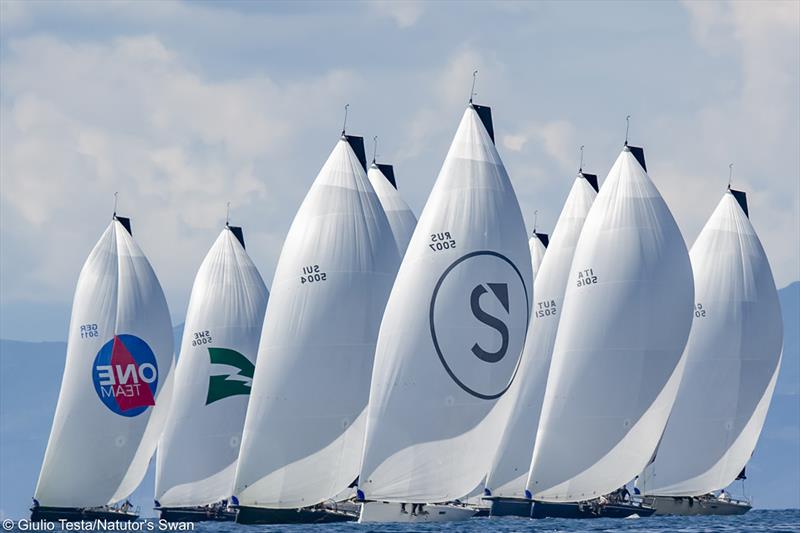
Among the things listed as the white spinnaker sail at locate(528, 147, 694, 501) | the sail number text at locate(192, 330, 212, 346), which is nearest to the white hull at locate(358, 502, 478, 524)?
the white spinnaker sail at locate(528, 147, 694, 501)

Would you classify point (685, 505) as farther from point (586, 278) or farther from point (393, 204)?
point (393, 204)

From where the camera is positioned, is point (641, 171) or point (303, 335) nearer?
point (303, 335)

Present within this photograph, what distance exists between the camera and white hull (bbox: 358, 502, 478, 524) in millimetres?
57250

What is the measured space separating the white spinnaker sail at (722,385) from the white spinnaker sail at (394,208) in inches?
520

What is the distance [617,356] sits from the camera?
63.2m

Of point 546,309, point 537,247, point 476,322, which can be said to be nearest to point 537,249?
point 537,247

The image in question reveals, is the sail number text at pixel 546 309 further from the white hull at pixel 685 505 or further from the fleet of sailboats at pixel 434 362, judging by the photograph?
the white hull at pixel 685 505

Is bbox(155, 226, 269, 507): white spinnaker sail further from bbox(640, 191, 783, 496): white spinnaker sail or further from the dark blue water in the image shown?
bbox(640, 191, 783, 496): white spinnaker sail

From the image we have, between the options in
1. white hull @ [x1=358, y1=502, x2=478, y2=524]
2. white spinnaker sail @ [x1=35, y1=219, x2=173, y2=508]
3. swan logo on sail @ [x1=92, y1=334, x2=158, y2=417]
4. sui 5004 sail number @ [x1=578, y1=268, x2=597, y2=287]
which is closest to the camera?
white hull @ [x1=358, y1=502, x2=478, y2=524]

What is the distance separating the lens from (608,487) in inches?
2518

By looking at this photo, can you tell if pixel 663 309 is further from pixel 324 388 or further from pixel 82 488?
pixel 82 488

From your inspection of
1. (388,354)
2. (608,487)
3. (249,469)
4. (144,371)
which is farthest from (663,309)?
(144,371)

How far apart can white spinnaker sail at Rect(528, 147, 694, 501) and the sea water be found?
2.05 meters

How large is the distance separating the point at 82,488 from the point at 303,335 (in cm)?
1548
